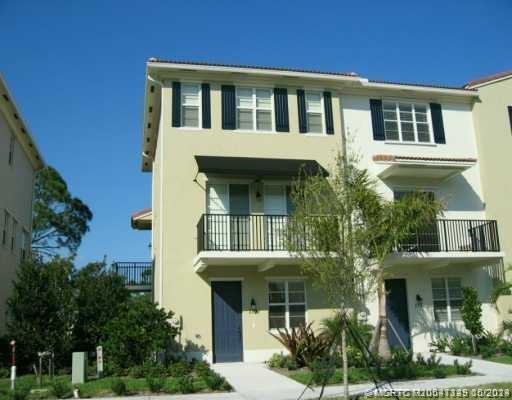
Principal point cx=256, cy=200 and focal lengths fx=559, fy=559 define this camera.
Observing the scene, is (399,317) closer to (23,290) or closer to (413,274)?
(413,274)

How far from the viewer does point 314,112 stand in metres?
19.9

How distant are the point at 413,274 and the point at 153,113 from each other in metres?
11.3

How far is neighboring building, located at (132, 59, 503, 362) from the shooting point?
57.6 ft

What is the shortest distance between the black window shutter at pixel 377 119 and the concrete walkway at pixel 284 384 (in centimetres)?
862

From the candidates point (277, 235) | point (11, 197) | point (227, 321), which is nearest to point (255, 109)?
point (277, 235)

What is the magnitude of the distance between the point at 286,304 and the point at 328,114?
22.5 ft

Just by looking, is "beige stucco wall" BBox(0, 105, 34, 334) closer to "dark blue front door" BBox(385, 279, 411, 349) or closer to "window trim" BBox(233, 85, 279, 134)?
"window trim" BBox(233, 85, 279, 134)

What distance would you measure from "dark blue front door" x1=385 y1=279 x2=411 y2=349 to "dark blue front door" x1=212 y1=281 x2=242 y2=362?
518 cm

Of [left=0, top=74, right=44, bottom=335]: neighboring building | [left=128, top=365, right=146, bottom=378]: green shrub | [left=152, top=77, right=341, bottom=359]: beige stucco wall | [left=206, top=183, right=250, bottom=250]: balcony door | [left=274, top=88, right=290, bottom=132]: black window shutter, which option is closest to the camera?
[left=128, top=365, right=146, bottom=378]: green shrub

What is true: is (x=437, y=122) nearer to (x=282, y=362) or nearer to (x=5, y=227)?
(x=282, y=362)

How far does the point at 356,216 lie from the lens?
1176 centimetres

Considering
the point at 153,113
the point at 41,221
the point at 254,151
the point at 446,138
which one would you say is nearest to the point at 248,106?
the point at 254,151

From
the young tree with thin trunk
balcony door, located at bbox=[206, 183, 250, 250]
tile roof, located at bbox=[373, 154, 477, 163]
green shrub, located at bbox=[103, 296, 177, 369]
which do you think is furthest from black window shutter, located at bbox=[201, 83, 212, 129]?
the young tree with thin trunk

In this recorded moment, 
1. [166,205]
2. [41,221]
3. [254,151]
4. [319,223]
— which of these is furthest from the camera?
[41,221]
